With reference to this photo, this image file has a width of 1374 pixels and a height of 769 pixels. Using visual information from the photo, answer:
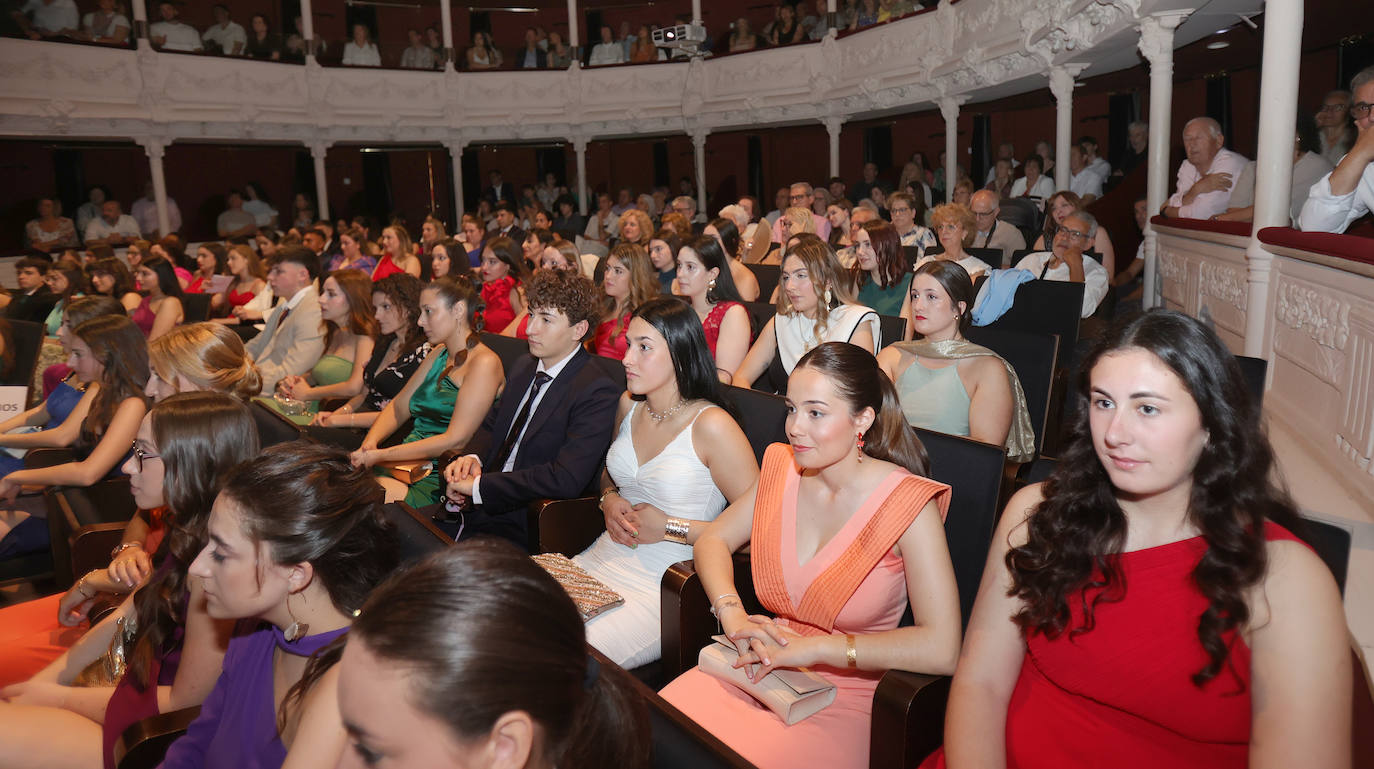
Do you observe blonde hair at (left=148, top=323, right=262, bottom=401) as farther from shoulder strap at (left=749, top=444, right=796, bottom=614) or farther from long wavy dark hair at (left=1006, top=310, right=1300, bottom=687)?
long wavy dark hair at (left=1006, top=310, right=1300, bottom=687)

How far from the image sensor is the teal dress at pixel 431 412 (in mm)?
3527

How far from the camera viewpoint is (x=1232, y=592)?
126 centimetres

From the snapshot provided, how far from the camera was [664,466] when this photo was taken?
257 centimetres

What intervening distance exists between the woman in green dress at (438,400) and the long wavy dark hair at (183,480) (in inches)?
Result: 49.9

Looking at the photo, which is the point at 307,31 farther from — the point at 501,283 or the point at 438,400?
the point at 438,400

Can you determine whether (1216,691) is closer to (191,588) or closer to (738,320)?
(191,588)

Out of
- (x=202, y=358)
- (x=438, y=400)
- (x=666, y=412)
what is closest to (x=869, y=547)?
(x=666, y=412)

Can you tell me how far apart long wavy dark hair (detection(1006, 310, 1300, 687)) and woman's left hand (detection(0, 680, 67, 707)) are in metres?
2.08

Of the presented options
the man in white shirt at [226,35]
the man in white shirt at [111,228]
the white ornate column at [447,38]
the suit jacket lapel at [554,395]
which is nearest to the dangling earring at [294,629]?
the suit jacket lapel at [554,395]

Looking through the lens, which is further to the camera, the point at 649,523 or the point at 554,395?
the point at 554,395

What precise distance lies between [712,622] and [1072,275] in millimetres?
4023

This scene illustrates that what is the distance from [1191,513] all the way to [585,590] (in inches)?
57.0

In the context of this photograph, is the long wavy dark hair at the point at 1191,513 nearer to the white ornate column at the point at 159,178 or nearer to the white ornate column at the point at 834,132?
the white ornate column at the point at 834,132

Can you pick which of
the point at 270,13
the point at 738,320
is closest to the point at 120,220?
the point at 270,13
